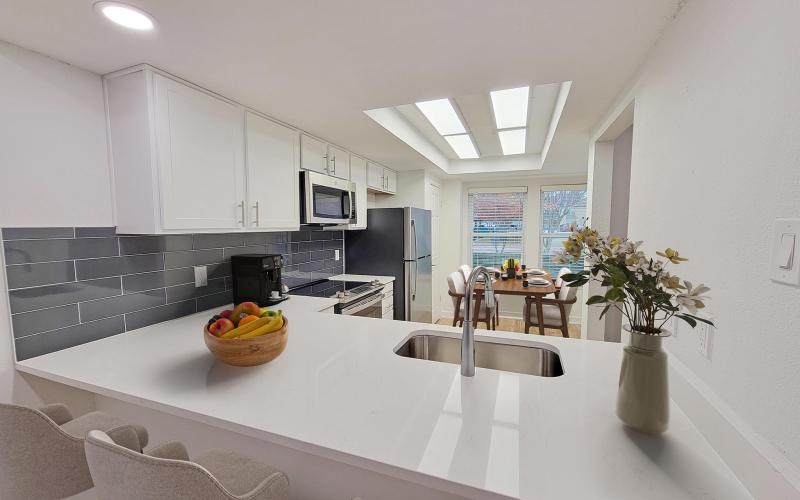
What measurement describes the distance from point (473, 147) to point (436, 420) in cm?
334

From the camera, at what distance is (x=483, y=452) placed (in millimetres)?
777

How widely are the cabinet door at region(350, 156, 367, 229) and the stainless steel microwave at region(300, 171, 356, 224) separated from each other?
16cm

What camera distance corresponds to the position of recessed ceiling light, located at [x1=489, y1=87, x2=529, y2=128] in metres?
2.27

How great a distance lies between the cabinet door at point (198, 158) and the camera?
1562 millimetres

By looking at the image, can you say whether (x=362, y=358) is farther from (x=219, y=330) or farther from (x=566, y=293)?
(x=566, y=293)

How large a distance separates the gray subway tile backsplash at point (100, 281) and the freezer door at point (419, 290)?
5.82ft

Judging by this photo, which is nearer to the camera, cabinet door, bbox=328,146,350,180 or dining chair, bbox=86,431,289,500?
dining chair, bbox=86,431,289,500

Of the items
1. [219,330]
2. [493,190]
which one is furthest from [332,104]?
[493,190]

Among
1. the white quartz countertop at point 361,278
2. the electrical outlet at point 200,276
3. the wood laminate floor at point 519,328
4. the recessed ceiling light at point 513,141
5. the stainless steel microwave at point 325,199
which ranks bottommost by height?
the wood laminate floor at point 519,328

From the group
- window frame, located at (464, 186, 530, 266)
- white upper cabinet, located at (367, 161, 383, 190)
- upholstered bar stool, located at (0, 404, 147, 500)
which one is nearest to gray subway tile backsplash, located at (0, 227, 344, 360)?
upholstered bar stool, located at (0, 404, 147, 500)

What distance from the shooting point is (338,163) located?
2904mm

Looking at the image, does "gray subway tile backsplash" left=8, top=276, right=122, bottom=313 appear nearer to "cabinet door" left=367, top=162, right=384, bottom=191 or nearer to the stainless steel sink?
the stainless steel sink

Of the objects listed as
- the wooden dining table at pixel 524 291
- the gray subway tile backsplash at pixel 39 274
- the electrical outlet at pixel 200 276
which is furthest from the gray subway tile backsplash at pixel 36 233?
the wooden dining table at pixel 524 291

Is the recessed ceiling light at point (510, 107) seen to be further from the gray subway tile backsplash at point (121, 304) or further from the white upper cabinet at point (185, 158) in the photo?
the gray subway tile backsplash at point (121, 304)
